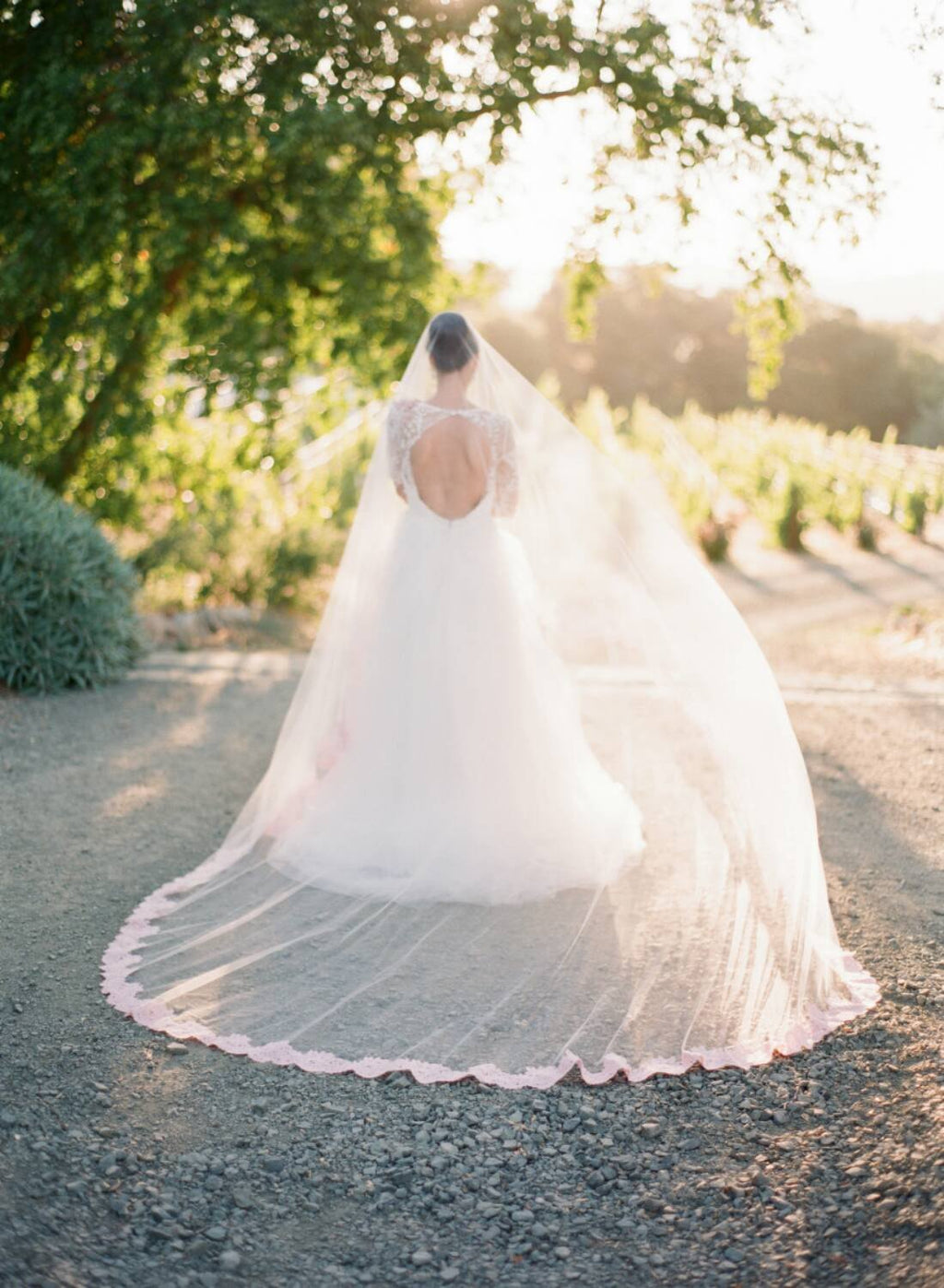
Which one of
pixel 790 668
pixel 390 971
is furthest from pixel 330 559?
pixel 390 971

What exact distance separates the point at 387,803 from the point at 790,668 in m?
4.98

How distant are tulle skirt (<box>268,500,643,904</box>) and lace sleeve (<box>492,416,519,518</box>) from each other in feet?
0.31

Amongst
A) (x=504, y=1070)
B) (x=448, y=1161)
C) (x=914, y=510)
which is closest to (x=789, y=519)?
(x=914, y=510)

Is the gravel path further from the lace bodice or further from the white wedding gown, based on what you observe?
the lace bodice

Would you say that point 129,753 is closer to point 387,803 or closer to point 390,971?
point 387,803

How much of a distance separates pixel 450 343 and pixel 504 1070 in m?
2.63

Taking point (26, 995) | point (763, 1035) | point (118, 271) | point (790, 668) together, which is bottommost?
point (26, 995)

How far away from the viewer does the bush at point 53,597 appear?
674cm

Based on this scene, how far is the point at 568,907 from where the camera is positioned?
4.00 metres

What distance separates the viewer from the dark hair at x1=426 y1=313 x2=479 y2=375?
4387mm

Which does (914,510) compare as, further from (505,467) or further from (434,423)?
(434,423)

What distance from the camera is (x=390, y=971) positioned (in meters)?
3.52

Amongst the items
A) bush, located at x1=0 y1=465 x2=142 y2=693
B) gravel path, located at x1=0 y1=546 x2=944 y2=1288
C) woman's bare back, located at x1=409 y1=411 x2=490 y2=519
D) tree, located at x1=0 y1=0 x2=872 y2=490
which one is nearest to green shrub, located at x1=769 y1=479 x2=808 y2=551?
tree, located at x1=0 y1=0 x2=872 y2=490

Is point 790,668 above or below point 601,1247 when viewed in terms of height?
above
